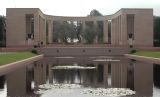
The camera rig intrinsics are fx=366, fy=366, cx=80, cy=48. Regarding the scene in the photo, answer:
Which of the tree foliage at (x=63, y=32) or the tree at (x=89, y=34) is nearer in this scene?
the tree at (x=89, y=34)

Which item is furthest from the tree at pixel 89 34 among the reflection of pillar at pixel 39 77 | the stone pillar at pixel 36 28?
the reflection of pillar at pixel 39 77

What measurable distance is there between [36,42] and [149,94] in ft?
114

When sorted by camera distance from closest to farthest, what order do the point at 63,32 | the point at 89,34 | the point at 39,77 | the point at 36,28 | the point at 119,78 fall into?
the point at 119,78 → the point at 39,77 → the point at 36,28 → the point at 89,34 → the point at 63,32

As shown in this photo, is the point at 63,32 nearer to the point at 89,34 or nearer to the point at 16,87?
the point at 89,34

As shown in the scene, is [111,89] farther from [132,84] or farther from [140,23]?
[140,23]

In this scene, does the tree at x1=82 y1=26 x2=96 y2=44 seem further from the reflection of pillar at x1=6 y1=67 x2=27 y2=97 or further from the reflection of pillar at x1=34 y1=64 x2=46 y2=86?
the reflection of pillar at x1=6 y1=67 x2=27 y2=97

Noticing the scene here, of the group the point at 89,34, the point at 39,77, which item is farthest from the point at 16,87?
the point at 89,34

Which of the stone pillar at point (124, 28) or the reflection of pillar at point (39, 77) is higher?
the stone pillar at point (124, 28)

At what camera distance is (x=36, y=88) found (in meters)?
11.0

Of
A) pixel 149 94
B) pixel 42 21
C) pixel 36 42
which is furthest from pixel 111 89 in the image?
pixel 42 21

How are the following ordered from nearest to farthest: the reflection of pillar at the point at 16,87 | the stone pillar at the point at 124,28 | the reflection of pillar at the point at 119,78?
the reflection of pillar at the point at 16,87 → the reflection of pillar at the point at 119,78 → the stone pillar at the point at 124,28

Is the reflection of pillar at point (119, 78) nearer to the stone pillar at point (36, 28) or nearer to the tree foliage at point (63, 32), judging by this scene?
the stone pillar at point (36, 28)

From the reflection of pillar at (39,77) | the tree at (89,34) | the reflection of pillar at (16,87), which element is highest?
the tree at (89,34)

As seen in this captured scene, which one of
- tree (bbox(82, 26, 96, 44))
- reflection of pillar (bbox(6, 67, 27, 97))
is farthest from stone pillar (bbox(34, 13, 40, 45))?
reflection of pillar (bbox(6, 67, 27, 97))
